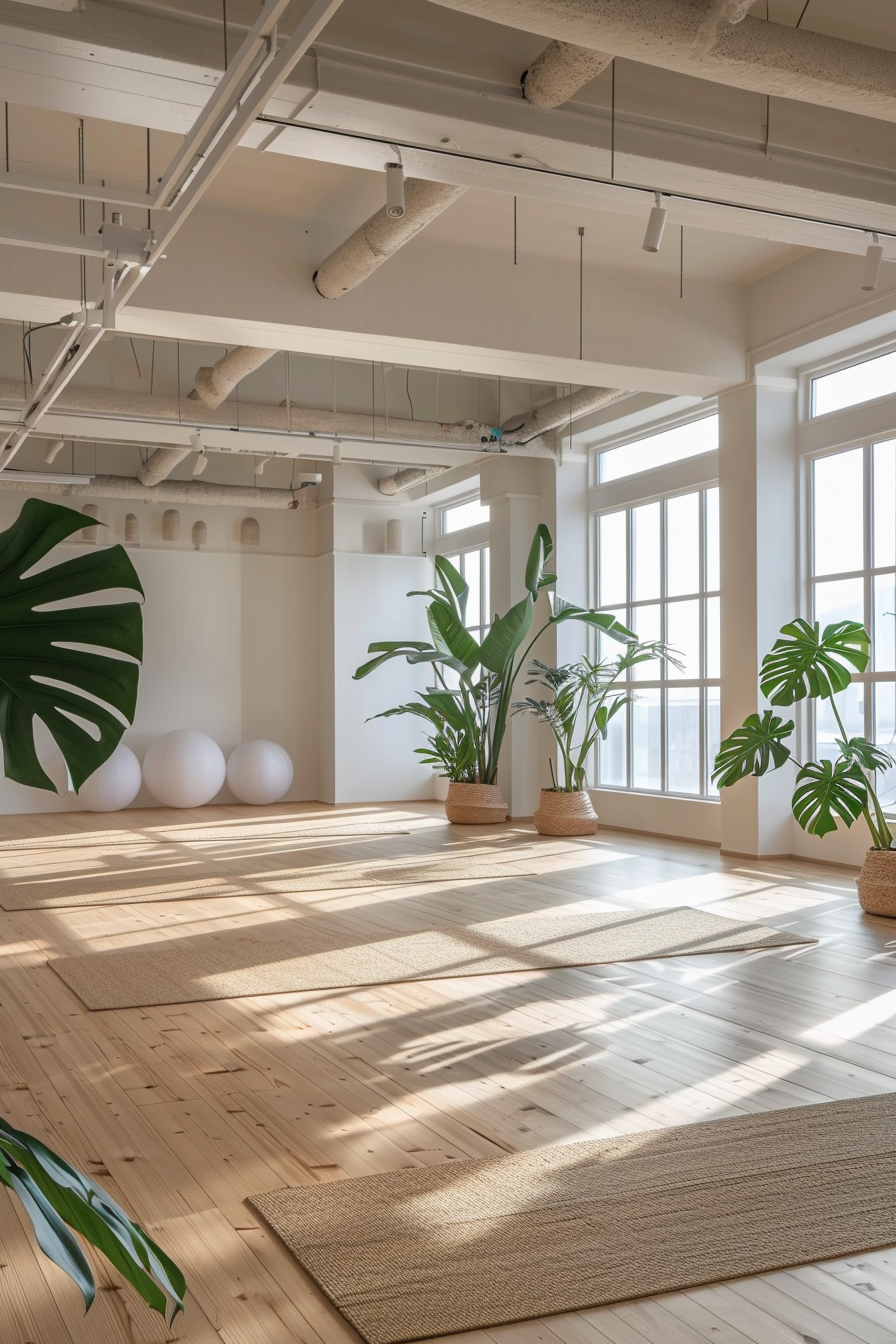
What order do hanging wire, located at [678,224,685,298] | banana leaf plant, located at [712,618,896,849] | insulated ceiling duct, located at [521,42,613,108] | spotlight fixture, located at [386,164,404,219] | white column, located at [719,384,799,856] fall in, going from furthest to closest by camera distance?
white column, located at [719,384,799,856] < hanging wire, located at [678,224,685,298] < banana leaf plant, located at [712,618,896,849] < spotlight fixture, located at [386,164,404,219] < insulated ceiling duct, located at [521,42,613,108]

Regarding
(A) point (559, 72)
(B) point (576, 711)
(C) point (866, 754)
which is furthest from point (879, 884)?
(B) point (576, 711)

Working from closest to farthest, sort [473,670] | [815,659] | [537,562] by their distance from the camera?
[815,659] → [537,562] → [473,670]

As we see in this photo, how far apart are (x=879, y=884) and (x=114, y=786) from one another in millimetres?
7111

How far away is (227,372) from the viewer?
7465 millimetres

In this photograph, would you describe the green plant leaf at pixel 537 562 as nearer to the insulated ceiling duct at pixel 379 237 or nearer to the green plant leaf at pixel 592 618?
the green plant leaf at pixel 592 618

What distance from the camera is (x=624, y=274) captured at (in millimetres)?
6918

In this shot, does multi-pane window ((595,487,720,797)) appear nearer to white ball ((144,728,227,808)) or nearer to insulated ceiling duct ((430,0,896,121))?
white ball ((144,728,227,808))

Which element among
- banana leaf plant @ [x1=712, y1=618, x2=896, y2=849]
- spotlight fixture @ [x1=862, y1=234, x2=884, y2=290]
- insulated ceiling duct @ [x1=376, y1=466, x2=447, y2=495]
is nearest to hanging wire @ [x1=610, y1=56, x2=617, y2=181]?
spotlight fixture @ [x1=862, y1=234, x2=884, y2=290]

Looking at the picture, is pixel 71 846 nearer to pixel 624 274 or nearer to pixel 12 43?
pixel 624 274

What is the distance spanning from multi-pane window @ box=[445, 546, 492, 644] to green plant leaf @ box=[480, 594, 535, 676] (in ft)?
6.57

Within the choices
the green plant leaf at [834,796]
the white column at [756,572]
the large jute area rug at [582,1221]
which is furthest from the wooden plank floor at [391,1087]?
the white column at [756,572]

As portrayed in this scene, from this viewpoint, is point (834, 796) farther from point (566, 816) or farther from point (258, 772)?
point (258, 772)

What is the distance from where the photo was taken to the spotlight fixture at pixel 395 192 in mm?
4156

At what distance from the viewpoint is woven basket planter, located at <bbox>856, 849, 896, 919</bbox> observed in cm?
530
